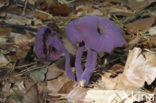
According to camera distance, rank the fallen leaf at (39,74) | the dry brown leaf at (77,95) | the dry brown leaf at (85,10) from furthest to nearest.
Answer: the dry brown leaf at (85,10), the fallen leaf at (39,74), the dry brown leaf at (77,95)

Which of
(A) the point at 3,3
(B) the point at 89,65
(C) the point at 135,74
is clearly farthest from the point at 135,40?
(A) the point at 3,3

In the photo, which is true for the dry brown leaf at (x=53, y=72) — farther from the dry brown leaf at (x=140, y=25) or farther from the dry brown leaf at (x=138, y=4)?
the dry brown leaf at (x=138, y=4)

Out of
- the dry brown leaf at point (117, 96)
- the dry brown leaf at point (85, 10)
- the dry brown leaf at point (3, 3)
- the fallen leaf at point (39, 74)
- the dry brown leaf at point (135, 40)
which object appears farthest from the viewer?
the dry brown leaf at point (85, 10)

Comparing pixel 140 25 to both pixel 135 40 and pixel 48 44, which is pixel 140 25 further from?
pixel 48 44

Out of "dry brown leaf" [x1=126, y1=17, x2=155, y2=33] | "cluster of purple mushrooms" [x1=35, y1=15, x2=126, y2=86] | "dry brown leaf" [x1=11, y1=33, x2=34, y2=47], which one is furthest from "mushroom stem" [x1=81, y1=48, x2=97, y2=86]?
"dry brown leaf" [x1=126, y1=17, x2=155, y2=33]

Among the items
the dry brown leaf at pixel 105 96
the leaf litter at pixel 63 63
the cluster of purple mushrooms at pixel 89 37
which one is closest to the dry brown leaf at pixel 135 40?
the leaf litter at pixel 63 63

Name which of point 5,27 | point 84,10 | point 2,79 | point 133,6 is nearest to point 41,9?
point 84,10
